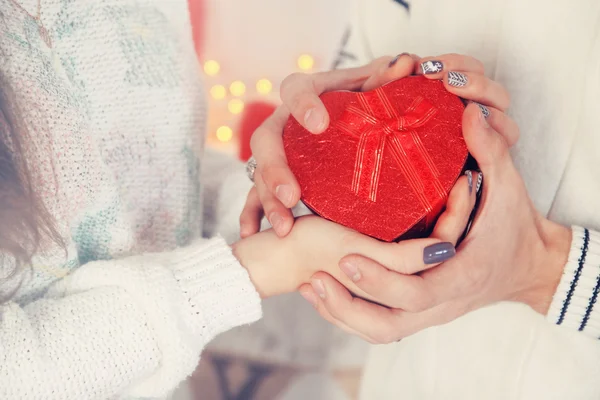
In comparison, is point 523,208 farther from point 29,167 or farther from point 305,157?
point 29,167

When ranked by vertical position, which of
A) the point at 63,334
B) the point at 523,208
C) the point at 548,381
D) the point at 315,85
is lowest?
the point at 548,381

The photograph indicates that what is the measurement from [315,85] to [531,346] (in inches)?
17.2

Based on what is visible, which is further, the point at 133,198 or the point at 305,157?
the point at 133,198

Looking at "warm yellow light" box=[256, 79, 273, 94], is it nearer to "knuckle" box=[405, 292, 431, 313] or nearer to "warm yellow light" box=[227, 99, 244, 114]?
"warm yellow light" box=[227, 99, 244, 114]

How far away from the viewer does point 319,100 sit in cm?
59

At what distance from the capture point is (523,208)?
586mm

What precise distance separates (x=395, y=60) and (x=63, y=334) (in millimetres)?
488

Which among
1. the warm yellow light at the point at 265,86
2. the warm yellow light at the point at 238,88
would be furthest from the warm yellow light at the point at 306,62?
the warm yellow light at the point at 238,88

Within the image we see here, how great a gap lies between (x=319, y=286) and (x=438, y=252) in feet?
0.51

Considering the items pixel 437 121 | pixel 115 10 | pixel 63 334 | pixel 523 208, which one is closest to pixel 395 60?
pixel 437 121

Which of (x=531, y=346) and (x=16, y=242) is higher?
(x=16, y=242)

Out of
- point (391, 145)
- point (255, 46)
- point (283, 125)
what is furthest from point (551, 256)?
point (255, 46)

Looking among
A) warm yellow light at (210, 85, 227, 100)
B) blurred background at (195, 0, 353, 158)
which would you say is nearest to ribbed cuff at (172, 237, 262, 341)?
blurred background at (195, 0, 353, 158)

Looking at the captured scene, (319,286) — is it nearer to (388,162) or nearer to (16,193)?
(388,162)
